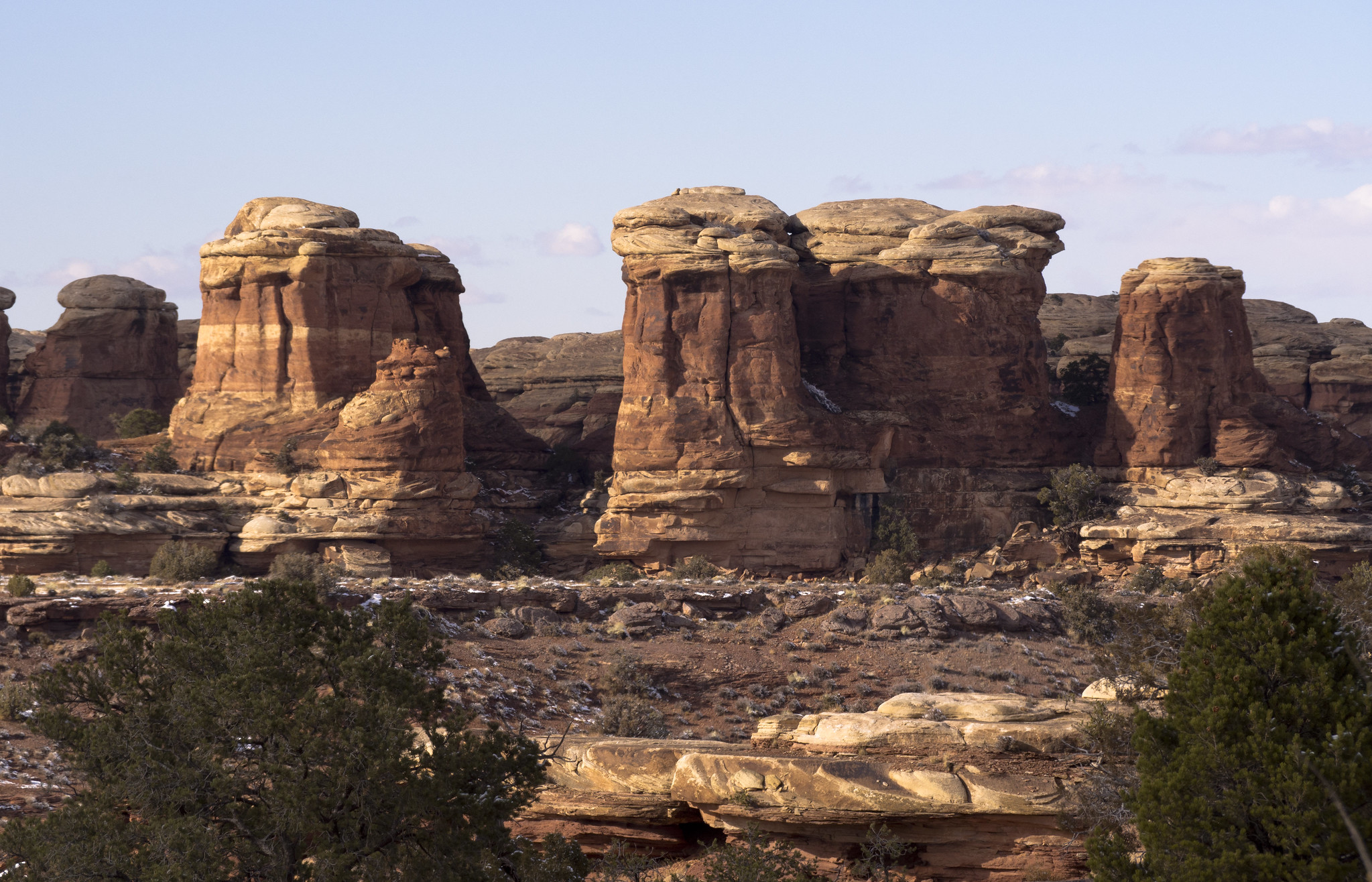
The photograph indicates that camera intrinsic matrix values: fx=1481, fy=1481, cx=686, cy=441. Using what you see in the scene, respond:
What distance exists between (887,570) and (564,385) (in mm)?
24061

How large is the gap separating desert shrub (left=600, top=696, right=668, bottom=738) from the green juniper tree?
32.8 feet

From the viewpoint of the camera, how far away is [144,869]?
16703 mm

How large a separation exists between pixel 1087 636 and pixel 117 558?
91.2 ft

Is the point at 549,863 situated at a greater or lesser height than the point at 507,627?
lesser

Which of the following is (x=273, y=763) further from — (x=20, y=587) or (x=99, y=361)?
(x=99, y=361)

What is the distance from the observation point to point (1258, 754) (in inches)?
590

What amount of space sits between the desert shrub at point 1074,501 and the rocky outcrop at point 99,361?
35717 millimetres

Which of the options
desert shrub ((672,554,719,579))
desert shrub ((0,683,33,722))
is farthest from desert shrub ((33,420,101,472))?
desert shrub ((0,683,33,722))

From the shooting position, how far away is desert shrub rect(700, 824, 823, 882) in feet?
59.9

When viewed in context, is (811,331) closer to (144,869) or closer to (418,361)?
(418,361)

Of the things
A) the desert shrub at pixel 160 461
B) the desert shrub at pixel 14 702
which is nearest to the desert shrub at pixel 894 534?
the desert shrub at pixel 160 461

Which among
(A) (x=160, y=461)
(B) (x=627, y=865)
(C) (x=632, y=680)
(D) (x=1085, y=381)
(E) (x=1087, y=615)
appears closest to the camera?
(B) (x=627, y=865)

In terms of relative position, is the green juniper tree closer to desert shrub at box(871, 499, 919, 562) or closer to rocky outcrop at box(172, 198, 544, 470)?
rocky outcrop at box(172, 198, 544, 470)

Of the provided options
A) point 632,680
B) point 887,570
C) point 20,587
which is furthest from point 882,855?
point 887,570
